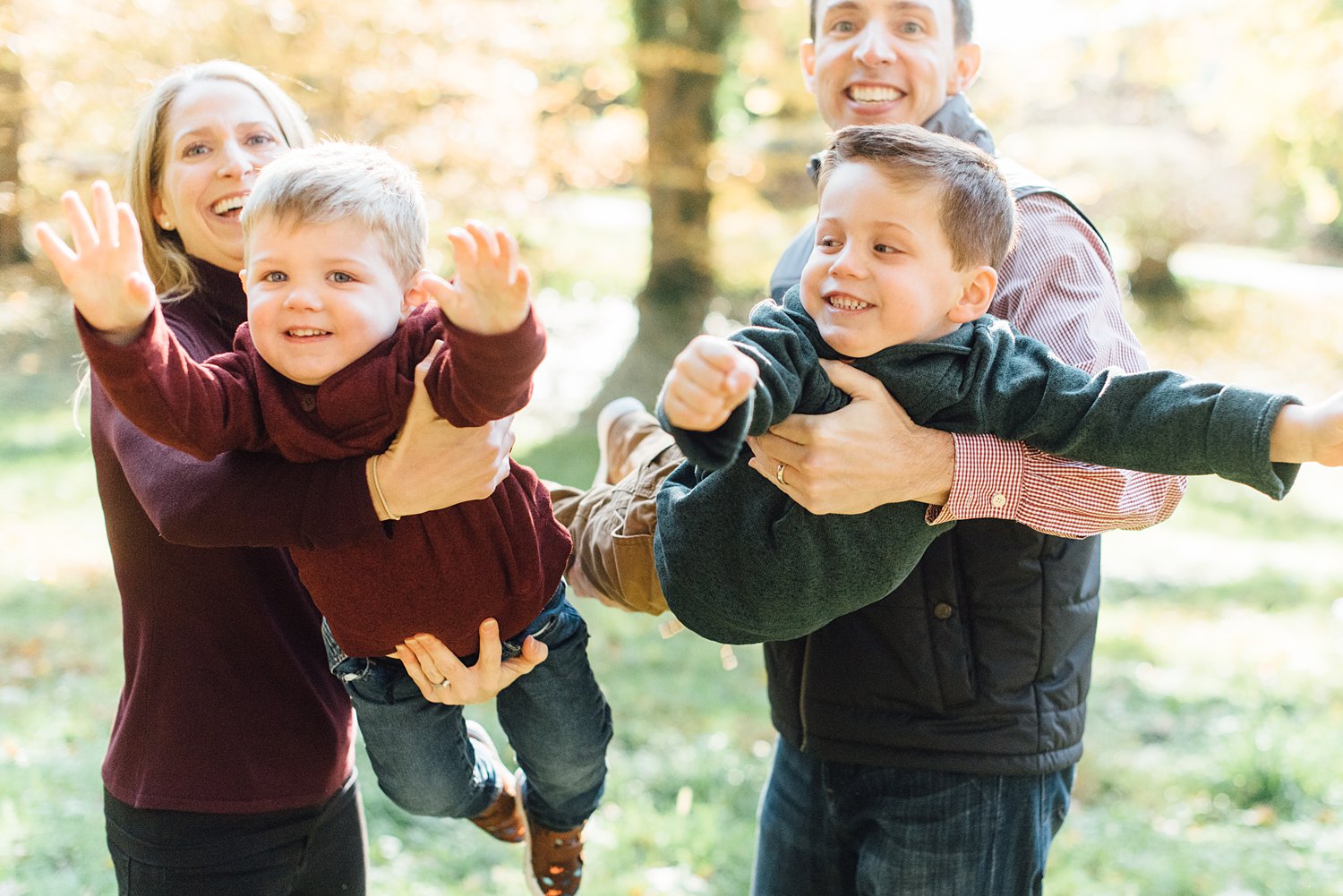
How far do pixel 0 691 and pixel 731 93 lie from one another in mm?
8348

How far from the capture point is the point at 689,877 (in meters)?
4.01

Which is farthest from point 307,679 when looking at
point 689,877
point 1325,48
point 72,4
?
point 1325,48

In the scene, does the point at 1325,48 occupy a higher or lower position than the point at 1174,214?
higher

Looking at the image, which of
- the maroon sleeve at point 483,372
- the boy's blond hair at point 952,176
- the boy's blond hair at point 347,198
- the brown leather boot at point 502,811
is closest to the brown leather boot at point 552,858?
the brown leather boot at point 502,811

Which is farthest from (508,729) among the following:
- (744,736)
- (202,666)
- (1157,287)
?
(1157,287)

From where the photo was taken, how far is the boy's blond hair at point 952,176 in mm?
1942

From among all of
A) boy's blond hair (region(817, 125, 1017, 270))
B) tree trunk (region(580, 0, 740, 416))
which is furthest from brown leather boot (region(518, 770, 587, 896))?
tree trunk (region(580, 0, 740, 416))

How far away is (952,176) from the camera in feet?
6.38

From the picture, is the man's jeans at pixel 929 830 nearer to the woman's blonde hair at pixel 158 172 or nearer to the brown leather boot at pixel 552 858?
the brown leather boot at pixel 552 858

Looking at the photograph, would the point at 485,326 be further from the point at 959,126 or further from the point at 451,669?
the point at 959,126

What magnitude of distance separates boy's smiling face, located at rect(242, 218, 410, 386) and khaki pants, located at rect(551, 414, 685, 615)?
0.69 meters

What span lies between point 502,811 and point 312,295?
1.30 metres

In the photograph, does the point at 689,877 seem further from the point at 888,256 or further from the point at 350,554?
the point at 888,256

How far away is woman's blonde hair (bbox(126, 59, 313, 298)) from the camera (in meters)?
2.28
